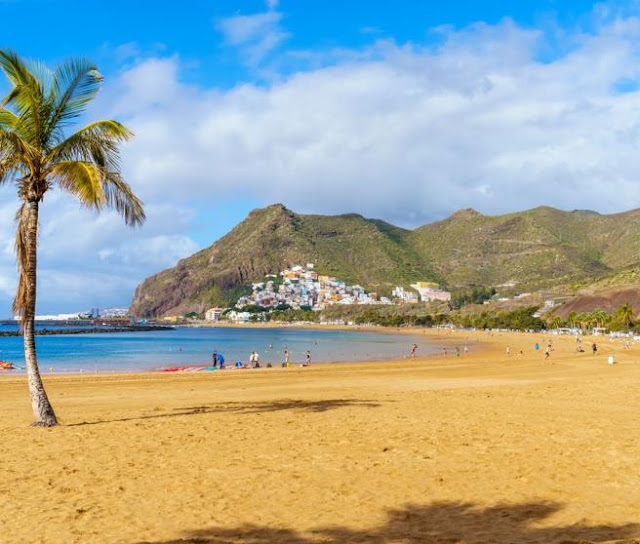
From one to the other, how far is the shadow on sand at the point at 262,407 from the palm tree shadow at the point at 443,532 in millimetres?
9021

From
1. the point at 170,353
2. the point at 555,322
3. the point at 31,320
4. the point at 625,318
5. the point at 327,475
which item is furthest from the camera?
the point at 555,322

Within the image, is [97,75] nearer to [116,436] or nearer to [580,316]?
[116,436]

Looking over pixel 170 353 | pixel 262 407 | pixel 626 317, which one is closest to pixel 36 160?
pixel 262 407

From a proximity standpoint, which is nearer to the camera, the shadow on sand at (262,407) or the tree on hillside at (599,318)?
the shadow on sand at (262,407)

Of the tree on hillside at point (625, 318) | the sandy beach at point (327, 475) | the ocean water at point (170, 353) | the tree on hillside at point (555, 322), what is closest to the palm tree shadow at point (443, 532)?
the sandy beach at point (327, 475)

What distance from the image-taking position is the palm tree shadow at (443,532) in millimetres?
6184

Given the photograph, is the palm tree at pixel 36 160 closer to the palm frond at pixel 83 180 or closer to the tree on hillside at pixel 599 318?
the palm frond at pixel 83 180

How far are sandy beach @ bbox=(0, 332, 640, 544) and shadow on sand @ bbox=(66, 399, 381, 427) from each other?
0.17 meters

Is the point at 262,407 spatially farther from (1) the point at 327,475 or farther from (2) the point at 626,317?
(2) the point at 626,317

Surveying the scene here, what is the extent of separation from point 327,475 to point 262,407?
8379mm

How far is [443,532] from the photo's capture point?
6.51 metres

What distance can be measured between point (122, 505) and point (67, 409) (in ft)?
36.7

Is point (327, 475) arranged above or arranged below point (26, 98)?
below

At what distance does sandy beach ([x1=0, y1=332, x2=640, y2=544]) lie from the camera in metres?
6.62
